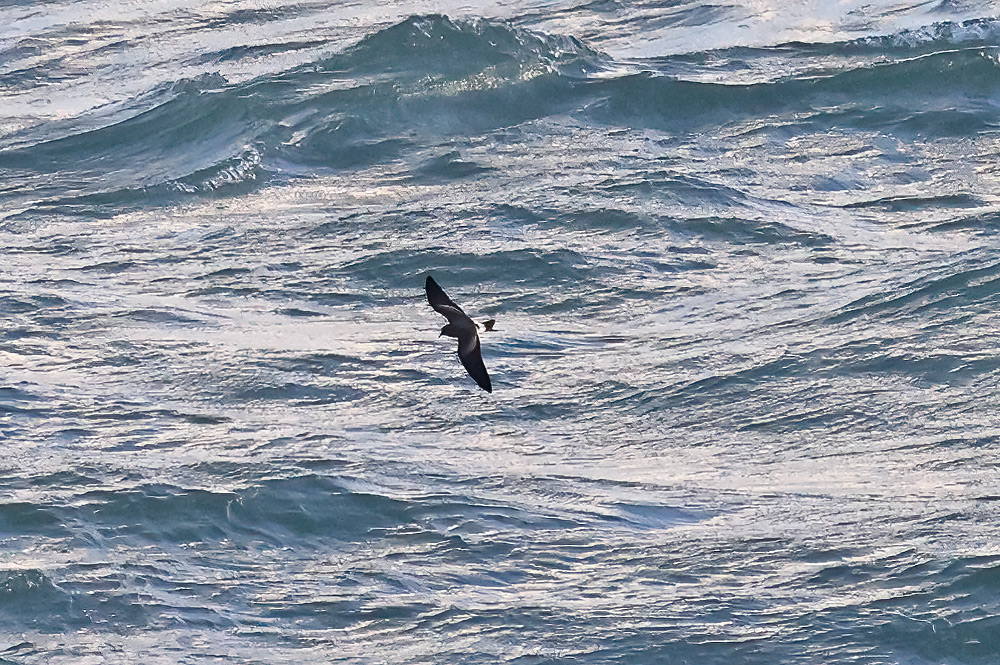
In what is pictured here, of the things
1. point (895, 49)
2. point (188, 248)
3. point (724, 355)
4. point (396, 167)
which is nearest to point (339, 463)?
point (724, 355)

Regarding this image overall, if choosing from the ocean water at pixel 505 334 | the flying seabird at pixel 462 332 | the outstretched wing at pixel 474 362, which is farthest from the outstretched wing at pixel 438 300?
the ocean water at pixel 505 334

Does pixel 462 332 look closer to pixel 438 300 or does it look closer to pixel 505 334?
pixel 438 300

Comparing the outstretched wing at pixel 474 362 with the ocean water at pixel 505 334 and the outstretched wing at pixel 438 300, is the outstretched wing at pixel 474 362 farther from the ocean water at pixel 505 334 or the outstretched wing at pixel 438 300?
the ocean water at pixel 505 334

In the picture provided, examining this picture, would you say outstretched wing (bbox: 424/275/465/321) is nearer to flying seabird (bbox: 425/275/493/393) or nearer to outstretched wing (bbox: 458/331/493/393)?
flying seabird (bbox: 425/275/493/393)

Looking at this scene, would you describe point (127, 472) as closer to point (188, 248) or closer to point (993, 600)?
point (188, 248)

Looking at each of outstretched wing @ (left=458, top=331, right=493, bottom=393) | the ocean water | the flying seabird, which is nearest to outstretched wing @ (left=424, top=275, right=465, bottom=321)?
the flying seabird
